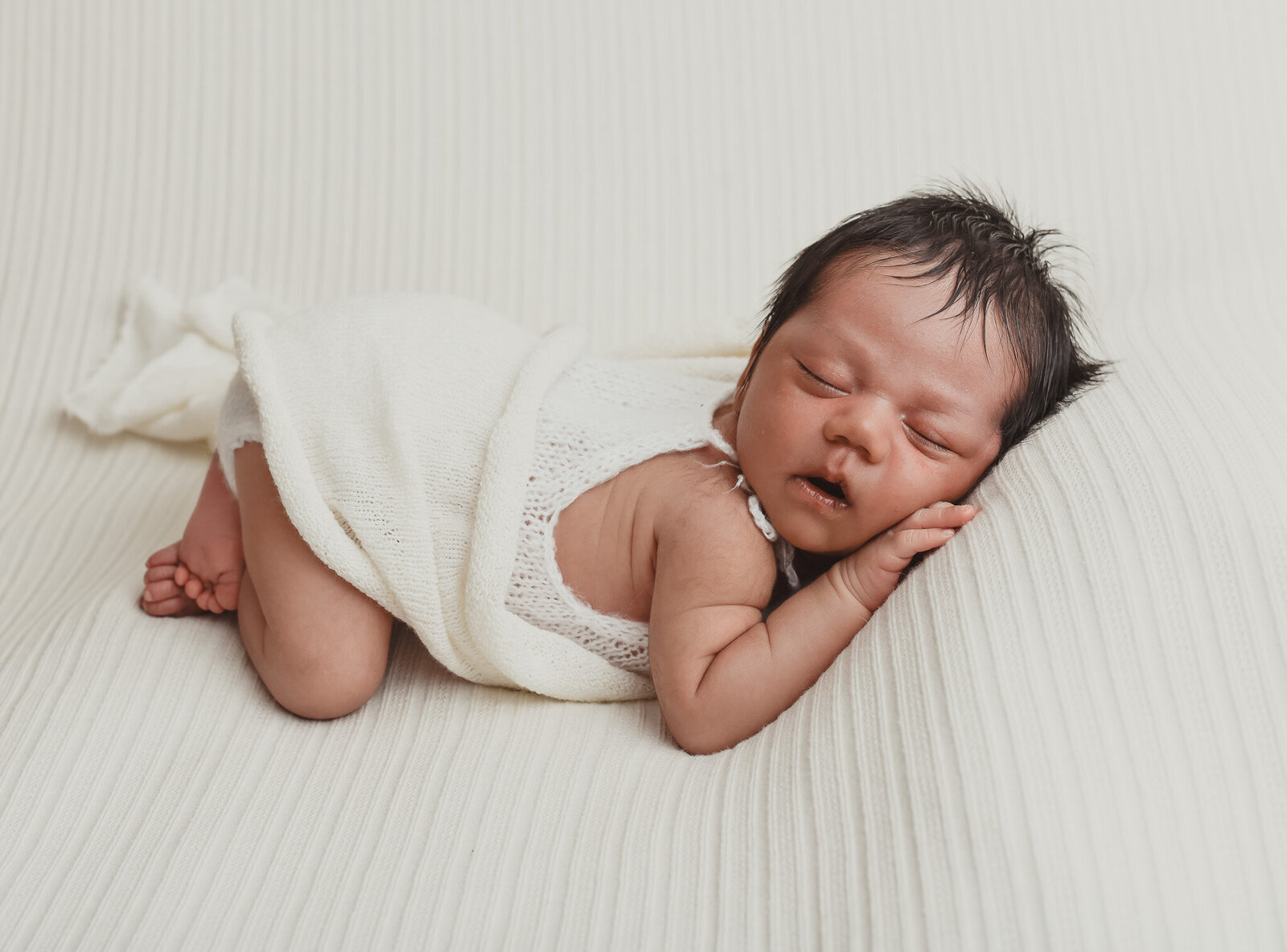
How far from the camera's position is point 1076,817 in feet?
2.18

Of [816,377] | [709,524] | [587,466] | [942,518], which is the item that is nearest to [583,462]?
[587,466]

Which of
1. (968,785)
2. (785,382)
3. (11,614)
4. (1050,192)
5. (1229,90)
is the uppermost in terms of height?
(1229,90)

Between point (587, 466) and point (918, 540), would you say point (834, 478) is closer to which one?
point (918, 540)

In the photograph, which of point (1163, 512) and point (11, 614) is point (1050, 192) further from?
point (11, 614)

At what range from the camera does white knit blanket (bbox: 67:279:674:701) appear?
3.29 feet

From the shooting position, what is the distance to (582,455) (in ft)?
3.46

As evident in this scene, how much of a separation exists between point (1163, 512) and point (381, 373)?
0.73 meters

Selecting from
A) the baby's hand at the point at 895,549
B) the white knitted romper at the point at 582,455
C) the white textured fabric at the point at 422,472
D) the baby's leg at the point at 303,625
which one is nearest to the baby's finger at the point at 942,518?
the baby's hand at the point at 895,549

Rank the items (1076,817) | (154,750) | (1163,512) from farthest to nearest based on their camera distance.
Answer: (154,750) → (1163,512) → (1076,817)

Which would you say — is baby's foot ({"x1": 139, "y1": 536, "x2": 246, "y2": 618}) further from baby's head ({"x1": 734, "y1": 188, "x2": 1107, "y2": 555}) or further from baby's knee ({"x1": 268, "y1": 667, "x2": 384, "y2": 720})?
baby's head ({"x1": 734, "y1": 188, "x2": 1107, "y2": 555})

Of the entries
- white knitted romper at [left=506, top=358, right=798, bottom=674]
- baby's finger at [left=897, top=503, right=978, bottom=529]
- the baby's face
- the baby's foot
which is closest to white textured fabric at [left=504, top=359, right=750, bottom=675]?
white knitted romper at [left=506, top=358, right=798, bottom=674]

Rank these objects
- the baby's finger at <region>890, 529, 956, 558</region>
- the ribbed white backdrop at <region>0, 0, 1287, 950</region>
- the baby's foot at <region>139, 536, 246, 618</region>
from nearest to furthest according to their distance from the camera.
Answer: the ribbed white backdrop at <region>0, 0, 1287, 950</region> < the baby's finger at <region>890, 529, 956, 558</region> < the baby's foot at <region>139, 536, 246, 618</region>

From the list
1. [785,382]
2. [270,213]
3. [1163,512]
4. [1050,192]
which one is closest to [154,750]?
[785,382]

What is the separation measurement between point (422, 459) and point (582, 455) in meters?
0.16
